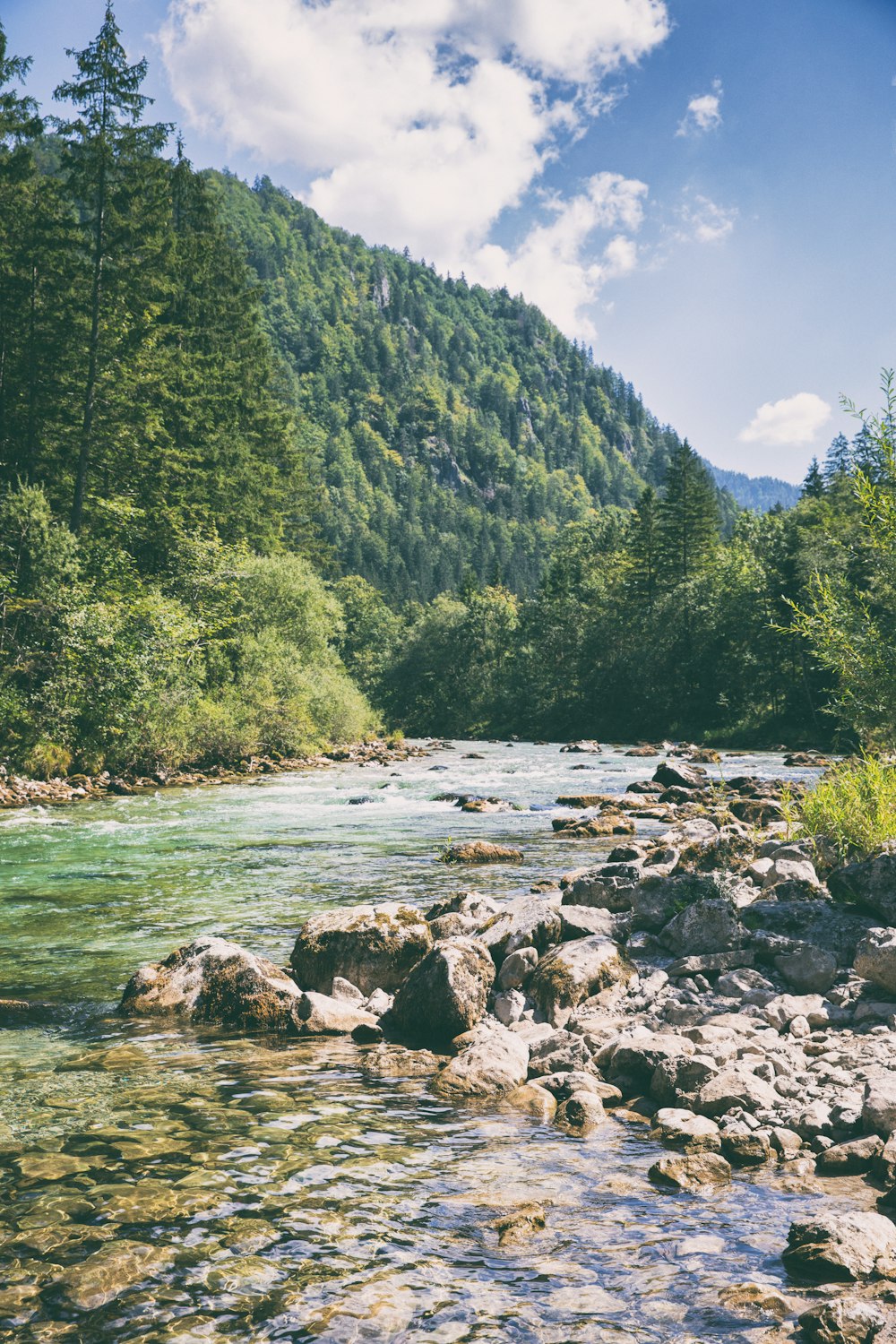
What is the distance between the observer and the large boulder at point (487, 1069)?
6.43m

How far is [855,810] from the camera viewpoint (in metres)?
9.37

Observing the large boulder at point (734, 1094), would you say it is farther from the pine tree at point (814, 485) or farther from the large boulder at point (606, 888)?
the pine tree at point (814, 485)

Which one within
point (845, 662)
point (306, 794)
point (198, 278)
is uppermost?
point (198, 278)

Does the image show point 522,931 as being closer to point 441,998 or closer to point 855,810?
point 441,998

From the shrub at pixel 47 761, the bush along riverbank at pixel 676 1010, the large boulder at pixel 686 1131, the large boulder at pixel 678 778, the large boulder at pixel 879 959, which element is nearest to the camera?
the bush along riverbank at pixel 676 1010

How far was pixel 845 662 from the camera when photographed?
36.0 feet

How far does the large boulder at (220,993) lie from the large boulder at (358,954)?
0.59 meters

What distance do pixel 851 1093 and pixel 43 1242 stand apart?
464 cm

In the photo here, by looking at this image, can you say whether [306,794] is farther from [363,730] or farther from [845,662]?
[363,730]

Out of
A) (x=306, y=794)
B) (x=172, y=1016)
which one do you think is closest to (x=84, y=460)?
(x=306, y=794)

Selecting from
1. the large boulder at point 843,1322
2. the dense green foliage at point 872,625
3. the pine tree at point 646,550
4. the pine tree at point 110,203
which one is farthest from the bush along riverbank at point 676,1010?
the pine tree at point 646,550

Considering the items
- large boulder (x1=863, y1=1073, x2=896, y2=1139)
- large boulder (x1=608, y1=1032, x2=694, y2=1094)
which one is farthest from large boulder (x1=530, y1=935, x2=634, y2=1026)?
large boulder (x1=863, y1=1073, x2=896, y2=1139)

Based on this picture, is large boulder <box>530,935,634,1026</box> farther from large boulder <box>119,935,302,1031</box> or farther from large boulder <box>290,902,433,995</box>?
large boulder <box>119,935,302,1031</box>

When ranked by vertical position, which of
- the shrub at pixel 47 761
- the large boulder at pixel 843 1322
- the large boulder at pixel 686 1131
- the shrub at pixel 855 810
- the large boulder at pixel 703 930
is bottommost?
the large boulder at pixel 686 1131
